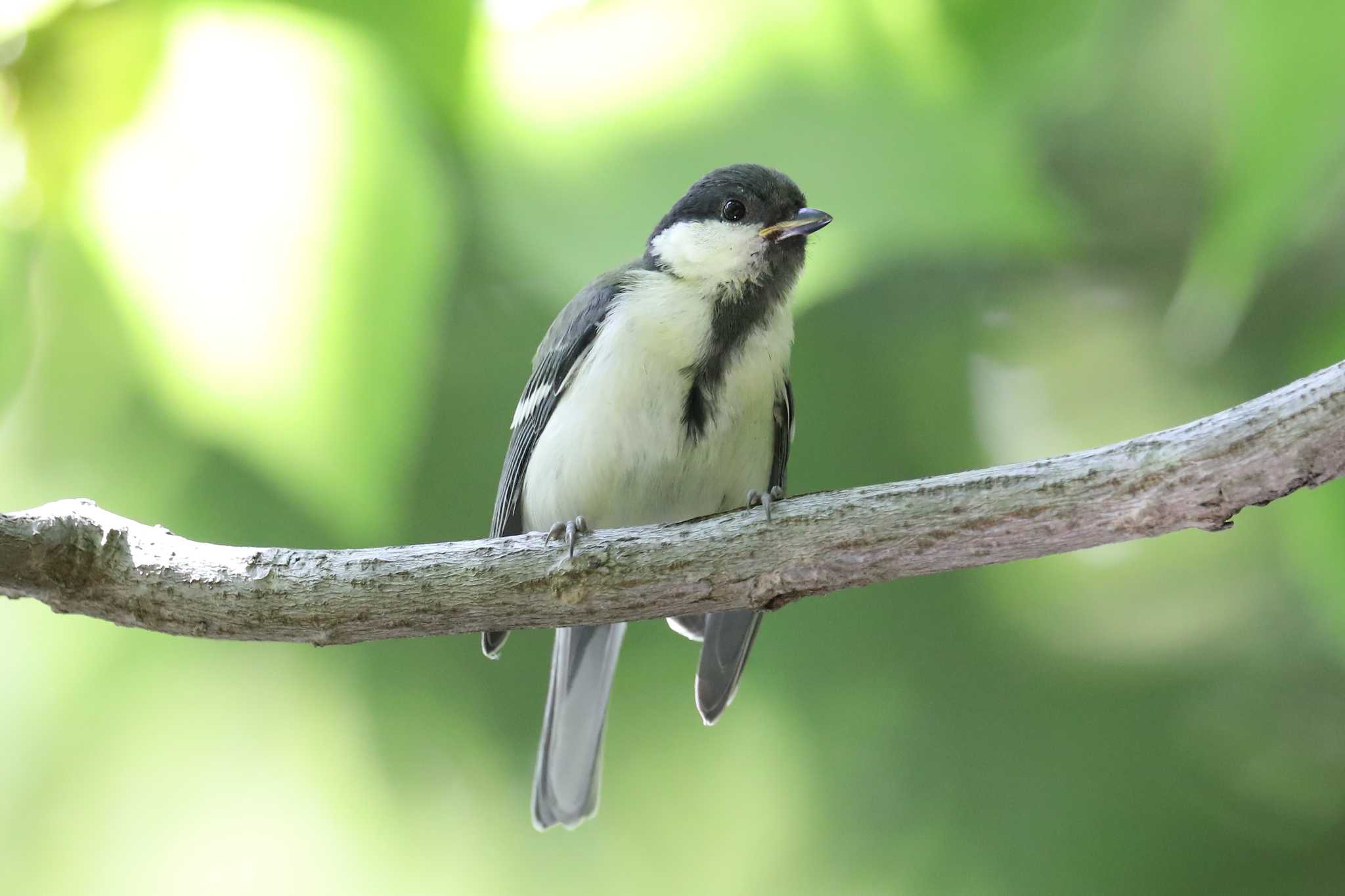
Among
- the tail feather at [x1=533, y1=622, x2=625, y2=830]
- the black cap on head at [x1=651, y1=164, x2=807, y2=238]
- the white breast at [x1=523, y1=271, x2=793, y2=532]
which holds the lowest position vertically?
the tail feather at [x1=533, y1=622, x2=625, y2=830]

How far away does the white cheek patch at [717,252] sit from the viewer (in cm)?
96

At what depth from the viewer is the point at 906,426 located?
121 cm

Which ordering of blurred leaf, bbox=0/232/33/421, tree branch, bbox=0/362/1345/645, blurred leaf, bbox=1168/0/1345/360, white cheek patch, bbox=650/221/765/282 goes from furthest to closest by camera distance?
blurred leaf, bbox=0/232/33/421 < white cheek patch, bbox=650/221/765/282 < blurred leaf, bbox=1168/0/1345/360 < tree branch, bbox=0/362/1345/645

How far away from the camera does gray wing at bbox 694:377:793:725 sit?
37.8 inches

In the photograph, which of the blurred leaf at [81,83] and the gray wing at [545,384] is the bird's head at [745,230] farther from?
the blurred leaf at [81,83]

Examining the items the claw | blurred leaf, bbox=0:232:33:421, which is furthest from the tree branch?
blurred leaf, bbox=0:232:33:421

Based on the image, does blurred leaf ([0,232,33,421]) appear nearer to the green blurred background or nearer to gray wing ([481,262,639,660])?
the green blurred background

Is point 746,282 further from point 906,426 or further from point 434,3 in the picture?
point 434,3

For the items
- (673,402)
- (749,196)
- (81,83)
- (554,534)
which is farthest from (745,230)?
(81,83)

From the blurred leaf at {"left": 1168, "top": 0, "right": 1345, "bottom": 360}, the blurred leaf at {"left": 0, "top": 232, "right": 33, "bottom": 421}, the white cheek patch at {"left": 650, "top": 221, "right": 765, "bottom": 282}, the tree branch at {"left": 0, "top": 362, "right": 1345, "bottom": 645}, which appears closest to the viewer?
the tree branch at {"left": 0, "top": 362, "right": 1345, "bottom": 645}

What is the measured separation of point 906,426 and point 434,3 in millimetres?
714

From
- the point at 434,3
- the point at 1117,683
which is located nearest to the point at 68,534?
the point at 434,3

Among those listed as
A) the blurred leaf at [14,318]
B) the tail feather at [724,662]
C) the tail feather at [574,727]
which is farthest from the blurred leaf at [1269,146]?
the blurred leaf at [14,318]

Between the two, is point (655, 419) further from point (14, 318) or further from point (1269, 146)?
point (14, 318)
